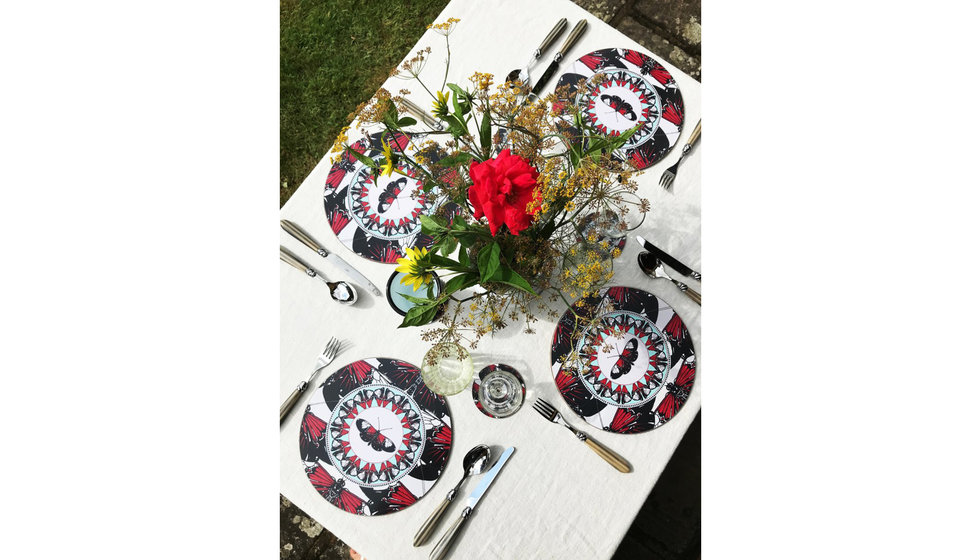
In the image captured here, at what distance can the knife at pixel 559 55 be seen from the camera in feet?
5.09

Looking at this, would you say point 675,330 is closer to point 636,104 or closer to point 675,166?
point 675,166

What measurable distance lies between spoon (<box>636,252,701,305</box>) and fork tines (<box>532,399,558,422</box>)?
15.4 inches

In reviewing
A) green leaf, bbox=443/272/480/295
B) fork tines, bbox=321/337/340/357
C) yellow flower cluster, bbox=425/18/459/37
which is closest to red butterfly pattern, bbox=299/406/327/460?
fork tines, bbox=321/337/340/357

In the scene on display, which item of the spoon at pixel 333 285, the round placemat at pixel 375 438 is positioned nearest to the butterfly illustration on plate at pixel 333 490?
the round placemat at pixel 375 438

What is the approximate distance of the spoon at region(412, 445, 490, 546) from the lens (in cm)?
136

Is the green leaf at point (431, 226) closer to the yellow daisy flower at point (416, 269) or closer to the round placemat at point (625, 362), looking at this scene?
the yellow daisy flower at point (416, 269)

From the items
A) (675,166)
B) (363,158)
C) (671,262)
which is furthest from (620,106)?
(363,158)

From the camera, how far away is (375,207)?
1503mm

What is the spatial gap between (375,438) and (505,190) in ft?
2.40

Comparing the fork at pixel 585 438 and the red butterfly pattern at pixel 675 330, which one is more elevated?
the red butterfly pattern at pixel 675 330

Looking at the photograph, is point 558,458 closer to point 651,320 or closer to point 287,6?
point 651,320

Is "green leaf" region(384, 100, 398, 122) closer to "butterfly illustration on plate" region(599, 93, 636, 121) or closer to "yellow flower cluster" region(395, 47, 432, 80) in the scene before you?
"yellow flower cluster" region(395, 47, 432, 80)

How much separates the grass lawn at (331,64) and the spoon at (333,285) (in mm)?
1227

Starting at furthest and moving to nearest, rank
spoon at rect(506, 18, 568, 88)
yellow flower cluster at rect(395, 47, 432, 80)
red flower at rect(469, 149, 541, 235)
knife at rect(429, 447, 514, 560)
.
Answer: spoon at rect(506, 18, 568, 88)
knife at rect(429, 447, 514, 560)
yellow flower cluster at rect(395, 47, 432, 80)
red flower at rect(469, 149, 541, 235)
